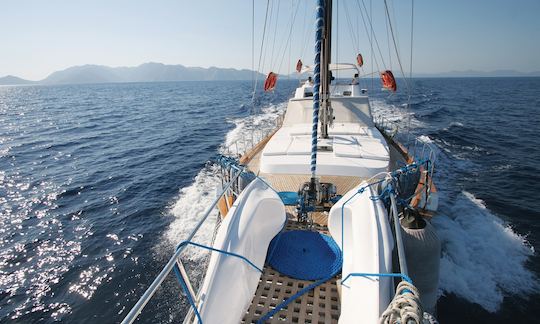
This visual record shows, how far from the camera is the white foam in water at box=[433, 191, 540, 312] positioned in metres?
7.53

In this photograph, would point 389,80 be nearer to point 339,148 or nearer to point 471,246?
point 339,148

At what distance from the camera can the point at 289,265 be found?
4.71 m

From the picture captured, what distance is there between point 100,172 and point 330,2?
16019 millimetres

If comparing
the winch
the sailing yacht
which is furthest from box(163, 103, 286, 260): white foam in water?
the sailing yacht

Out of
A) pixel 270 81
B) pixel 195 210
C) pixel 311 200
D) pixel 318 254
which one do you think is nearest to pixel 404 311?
pixel 318 254

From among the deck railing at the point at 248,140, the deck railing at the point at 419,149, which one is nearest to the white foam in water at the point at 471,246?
the deck railing at the point at 419,149

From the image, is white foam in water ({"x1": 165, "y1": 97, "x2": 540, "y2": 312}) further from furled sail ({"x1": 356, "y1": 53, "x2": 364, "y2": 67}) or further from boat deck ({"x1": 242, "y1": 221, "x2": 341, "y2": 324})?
furled sail ({"x1": 356, "y1": 53, "x2": 364, "y2": 67})

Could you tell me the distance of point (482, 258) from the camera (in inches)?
337

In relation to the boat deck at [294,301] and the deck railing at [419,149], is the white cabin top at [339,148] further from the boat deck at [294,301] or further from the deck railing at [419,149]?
the boat deck at [294,301]

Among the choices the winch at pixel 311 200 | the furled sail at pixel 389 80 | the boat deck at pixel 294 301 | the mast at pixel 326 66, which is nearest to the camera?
the boat deck at pixel 294 301

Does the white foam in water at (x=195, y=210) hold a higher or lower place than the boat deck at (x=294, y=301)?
lower

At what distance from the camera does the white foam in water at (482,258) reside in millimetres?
7531

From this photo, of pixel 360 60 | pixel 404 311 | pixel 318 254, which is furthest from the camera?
pixel 360 60

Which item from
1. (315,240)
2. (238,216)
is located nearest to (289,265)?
(315,240)
